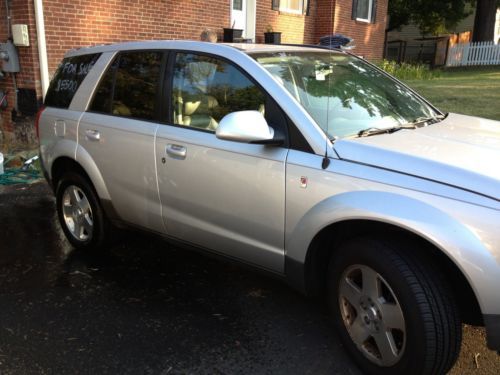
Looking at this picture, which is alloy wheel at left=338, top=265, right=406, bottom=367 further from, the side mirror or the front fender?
the side mirror

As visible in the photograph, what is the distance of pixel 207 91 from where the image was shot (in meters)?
3.52

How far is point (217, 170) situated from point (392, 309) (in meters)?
1.32

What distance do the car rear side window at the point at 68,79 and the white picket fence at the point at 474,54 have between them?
2396 cm

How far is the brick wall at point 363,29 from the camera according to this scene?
1438 centimetres

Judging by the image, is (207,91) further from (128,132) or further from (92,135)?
(92,135)

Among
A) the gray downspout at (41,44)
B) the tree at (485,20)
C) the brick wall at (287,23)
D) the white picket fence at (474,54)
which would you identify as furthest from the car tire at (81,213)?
the tree at (485,20)

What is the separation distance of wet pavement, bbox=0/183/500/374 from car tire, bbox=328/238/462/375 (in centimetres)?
26

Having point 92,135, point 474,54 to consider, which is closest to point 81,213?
point 92,135

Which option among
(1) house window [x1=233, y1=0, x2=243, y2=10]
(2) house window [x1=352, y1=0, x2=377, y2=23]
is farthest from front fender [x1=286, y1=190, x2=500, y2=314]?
(2) house window [x1=352, y1=0, x2=377, y2=23]

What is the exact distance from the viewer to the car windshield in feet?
10.3

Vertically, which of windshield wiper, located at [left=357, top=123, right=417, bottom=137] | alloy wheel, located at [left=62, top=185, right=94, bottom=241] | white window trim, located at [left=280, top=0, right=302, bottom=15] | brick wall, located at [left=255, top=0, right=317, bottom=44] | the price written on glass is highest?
white window trim, located at [left=280, top=0, right=302, bottom=15]

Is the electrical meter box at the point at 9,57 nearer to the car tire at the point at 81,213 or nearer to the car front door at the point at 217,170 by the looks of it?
the car tire at the point at 81,213

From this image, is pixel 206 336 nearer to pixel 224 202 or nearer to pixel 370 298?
pixel 224 202

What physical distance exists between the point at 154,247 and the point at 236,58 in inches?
81.3
